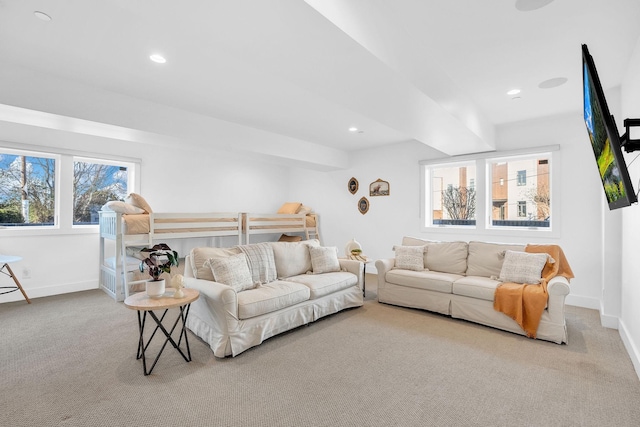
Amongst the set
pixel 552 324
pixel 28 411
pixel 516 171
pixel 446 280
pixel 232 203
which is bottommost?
pixel 28 411

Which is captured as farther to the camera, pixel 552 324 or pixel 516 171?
pixel 516 171

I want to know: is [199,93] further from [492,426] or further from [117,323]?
[492,426]

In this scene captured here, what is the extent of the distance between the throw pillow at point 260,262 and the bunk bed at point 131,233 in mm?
1624

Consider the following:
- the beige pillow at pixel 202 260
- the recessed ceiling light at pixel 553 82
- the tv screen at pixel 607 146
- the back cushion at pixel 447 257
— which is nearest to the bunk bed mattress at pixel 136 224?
the beige pillow at pixel 202 260

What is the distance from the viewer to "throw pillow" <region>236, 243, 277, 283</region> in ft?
11.2

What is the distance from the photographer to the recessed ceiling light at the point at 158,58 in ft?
8.47

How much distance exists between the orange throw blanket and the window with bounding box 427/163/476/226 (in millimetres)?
1819

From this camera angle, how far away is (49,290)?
4457mm

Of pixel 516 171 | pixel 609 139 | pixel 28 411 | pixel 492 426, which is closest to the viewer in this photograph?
pixel 609 139

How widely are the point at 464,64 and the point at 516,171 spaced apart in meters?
2.53

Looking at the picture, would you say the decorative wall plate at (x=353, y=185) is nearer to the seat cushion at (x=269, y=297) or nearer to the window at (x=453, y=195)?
the window at (x=453, y=195)

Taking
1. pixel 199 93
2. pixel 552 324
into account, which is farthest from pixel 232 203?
pixel 552 324

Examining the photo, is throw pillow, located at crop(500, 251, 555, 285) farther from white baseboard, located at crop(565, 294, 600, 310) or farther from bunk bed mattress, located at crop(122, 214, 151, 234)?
bunk bed mattress, located at crop(122, 214, 151, 234)

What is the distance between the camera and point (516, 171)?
463cm
